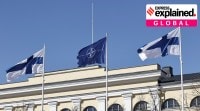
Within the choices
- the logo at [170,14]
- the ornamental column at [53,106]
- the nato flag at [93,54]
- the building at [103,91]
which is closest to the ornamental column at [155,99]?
the building at [103,91]

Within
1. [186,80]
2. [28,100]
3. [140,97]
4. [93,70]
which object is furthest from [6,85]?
[186,80]

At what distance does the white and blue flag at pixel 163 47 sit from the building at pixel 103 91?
1102cm

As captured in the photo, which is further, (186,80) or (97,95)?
(97,95)

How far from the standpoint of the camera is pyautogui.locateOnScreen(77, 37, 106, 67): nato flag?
49.4 metres

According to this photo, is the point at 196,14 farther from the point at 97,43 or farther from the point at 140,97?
the point at 140,97

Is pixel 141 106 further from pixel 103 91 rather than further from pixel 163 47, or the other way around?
pixel 163 47

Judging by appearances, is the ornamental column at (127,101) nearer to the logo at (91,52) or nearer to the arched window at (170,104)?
the arched window at (170,104)

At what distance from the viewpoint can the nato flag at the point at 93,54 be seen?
4941 centimetres

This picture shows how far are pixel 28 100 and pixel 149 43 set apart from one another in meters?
23.4

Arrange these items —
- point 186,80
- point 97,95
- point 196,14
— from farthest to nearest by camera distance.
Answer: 1. point 97,95
2. point 186,80
3. point 196,14

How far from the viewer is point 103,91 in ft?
200

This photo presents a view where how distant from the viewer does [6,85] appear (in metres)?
66.8

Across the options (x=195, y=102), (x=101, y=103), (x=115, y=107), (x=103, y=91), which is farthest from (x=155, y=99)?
(x=101, y=103)

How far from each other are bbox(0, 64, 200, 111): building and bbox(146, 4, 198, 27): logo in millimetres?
15218
